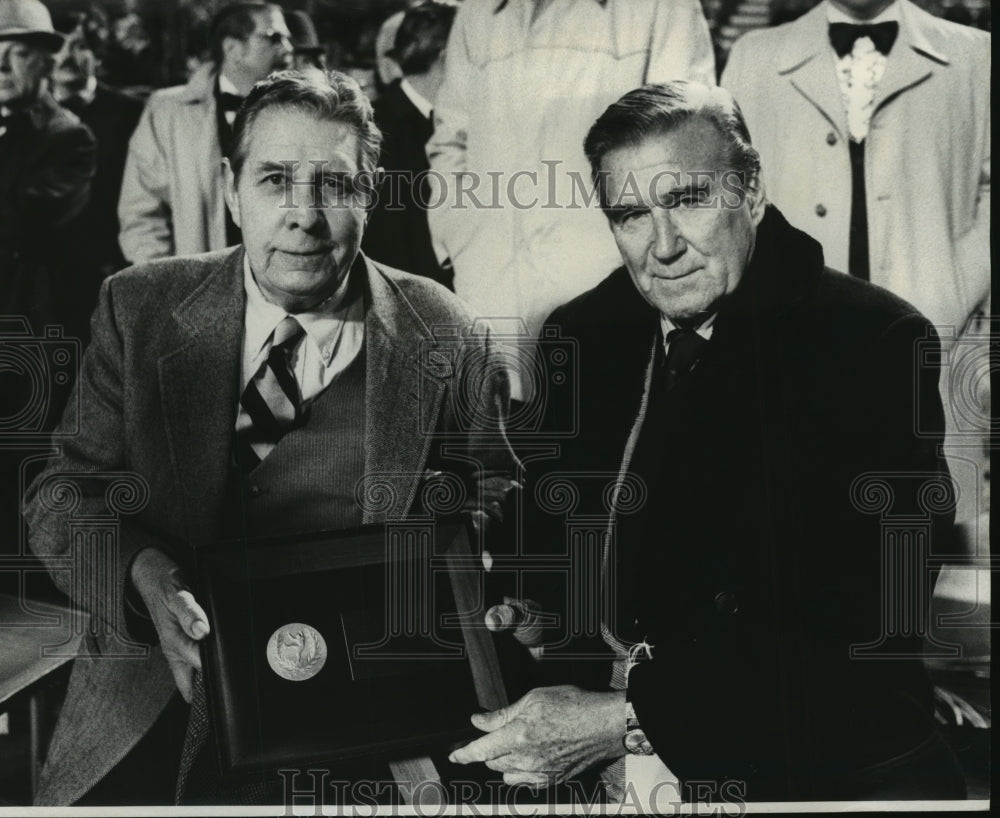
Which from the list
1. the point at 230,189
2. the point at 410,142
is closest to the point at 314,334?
the point at 230,189

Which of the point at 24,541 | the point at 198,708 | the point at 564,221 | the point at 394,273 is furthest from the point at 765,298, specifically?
the point at 24,541

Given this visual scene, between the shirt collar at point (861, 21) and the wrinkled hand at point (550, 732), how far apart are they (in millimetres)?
2317

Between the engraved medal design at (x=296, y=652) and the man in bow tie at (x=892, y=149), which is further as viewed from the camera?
the man in bow tie at (x=892, y=149)

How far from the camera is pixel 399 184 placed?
11.2ft

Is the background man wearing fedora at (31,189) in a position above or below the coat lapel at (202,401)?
above

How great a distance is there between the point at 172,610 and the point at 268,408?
0.70 meters

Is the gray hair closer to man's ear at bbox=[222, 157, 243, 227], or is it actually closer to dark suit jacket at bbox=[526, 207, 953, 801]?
dark suit jacket at bbox=[526, 207, 953, 801]

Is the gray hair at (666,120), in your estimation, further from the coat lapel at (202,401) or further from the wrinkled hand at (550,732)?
the wrinkled hand at (550,732)

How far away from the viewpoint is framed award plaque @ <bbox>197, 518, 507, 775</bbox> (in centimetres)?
333

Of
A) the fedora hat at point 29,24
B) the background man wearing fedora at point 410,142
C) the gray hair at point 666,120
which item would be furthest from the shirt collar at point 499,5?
the fedora hat at point 29,24

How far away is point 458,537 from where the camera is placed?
340 centimetres

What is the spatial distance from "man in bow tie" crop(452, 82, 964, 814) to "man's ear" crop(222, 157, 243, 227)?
1127 mm

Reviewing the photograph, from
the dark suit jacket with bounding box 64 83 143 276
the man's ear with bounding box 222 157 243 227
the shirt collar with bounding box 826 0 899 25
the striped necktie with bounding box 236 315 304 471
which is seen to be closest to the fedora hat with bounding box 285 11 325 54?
the man's ear with bounding box 222 157 243 227

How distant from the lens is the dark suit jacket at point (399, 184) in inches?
134
